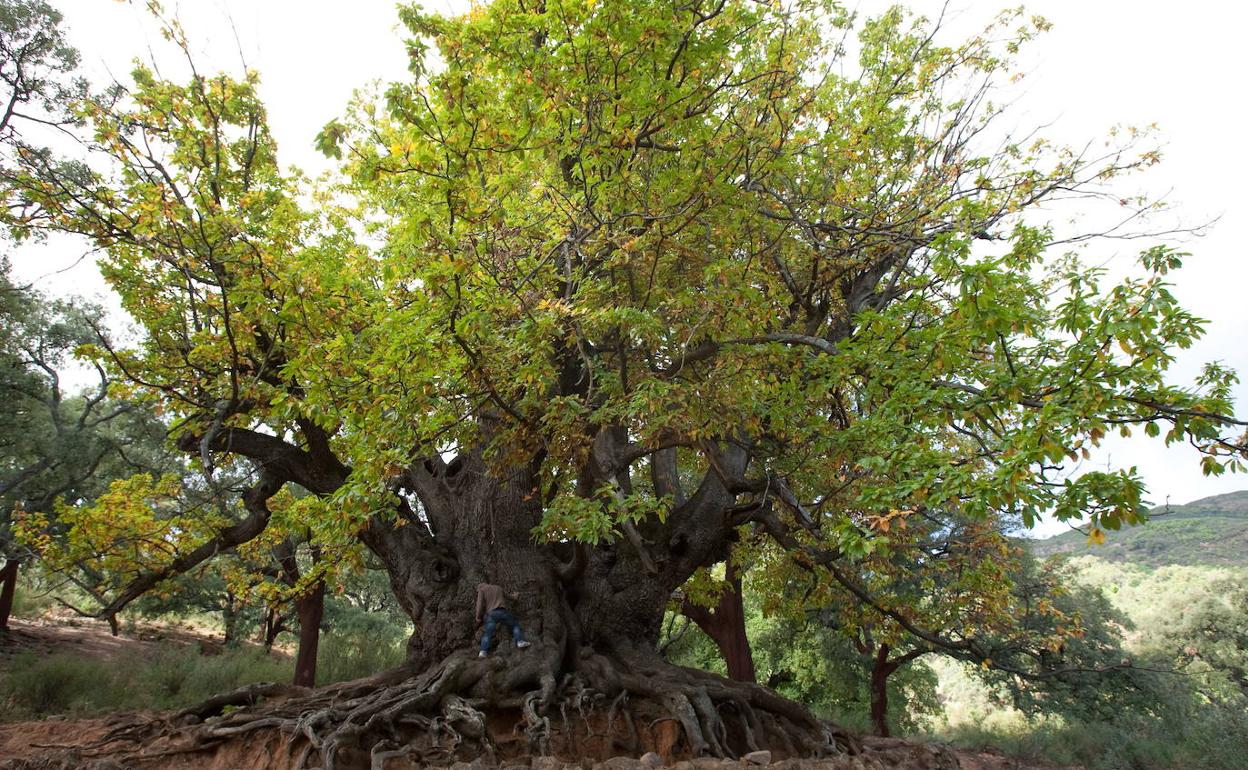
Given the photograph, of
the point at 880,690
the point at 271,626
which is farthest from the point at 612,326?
the point at 271,626

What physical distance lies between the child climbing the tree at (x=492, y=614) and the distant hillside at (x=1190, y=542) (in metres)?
44.1

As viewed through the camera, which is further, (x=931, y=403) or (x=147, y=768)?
(x=147, y=768)

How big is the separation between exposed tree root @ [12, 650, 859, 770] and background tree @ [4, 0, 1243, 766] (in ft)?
0.19

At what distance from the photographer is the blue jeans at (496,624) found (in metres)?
7.67

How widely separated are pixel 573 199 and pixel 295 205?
16.3ft

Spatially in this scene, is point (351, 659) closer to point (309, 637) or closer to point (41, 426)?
point (309, 637)

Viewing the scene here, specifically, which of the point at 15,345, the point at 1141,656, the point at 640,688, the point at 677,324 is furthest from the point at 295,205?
the point at 1141,656

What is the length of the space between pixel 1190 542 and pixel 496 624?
63.6 metres

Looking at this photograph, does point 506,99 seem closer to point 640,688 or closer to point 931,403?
point 931,403

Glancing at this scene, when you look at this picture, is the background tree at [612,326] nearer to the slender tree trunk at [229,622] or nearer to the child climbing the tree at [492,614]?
the child climbing the tree at [492,614]

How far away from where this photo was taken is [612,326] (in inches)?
233

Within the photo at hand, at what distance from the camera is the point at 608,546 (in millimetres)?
9172

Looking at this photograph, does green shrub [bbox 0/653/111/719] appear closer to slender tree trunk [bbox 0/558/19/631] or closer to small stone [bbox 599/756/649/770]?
slender tree trunk [bbox 0/558/19/631]

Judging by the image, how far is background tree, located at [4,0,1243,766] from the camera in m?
4.81
